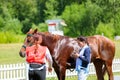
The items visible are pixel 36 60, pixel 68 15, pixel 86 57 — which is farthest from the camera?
pixel 68 15

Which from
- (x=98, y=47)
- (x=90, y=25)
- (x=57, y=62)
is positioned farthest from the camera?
(x=90, y=25)

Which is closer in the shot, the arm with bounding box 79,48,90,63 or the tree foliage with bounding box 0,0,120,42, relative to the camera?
the arm with bounding box 79,48,90,63

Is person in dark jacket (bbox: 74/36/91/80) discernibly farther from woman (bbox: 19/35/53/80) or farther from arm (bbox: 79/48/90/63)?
woman (bbox: 19/35/53/80)

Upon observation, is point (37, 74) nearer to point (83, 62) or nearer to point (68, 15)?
point (83, 62)

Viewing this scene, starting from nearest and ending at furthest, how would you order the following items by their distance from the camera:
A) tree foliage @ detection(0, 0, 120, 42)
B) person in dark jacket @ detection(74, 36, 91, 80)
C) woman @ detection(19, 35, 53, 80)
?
woman @ detection(19, 35, 53, 80), person in dark jacket @ detection(74, 36, 91, 80), tree foliage @ detection(0, 0, 120, 42)

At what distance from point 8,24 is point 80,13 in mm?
16858

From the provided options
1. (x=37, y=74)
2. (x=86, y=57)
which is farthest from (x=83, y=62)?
(x=37, y=74)

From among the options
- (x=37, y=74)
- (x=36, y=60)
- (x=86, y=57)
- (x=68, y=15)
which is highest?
(x=36, y=60)

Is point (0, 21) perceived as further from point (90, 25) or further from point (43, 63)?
point (43, 63)

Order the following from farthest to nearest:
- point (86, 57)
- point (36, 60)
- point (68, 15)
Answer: point (68, 15), point (86, 57), point (36, 60)

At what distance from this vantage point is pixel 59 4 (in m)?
109

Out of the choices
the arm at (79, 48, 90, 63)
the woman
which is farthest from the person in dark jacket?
the woman

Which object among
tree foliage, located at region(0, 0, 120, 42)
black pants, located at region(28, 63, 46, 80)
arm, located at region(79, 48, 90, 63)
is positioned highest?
arm, located at region(79, 48, 90, 63)

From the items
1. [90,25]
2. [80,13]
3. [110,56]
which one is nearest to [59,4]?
[80,13]
